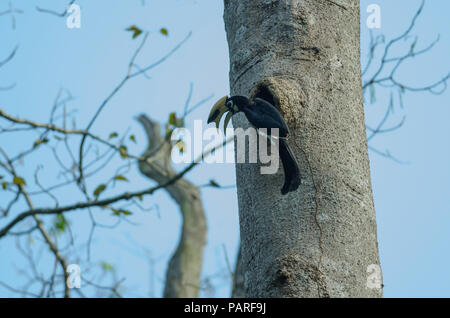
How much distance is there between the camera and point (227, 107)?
1.86 metres

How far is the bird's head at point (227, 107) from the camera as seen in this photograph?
5.92ft

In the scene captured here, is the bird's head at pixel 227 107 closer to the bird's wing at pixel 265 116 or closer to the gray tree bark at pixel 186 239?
the bird's wing at pixel 265 116

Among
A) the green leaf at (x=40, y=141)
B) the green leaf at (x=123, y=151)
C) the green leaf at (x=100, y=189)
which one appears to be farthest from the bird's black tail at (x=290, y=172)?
the green leaf at (x=123, y=151)

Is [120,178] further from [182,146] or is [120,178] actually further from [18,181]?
[18,181]

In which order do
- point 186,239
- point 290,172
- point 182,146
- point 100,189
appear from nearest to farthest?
point 290,172
point 100,189
point 182,146
point 186,239

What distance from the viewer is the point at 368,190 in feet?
5.78

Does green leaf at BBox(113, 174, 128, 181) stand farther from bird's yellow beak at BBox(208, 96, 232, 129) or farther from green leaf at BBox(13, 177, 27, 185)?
bird's yellow beak at BBox(208, 96, 232, 129)

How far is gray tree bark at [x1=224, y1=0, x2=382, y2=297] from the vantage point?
1.59 meters

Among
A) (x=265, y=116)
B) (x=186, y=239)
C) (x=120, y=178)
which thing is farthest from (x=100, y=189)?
(x=186, y=239)

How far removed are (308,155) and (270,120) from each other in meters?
0.14

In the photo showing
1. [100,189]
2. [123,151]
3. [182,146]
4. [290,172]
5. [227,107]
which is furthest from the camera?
[123,151]
